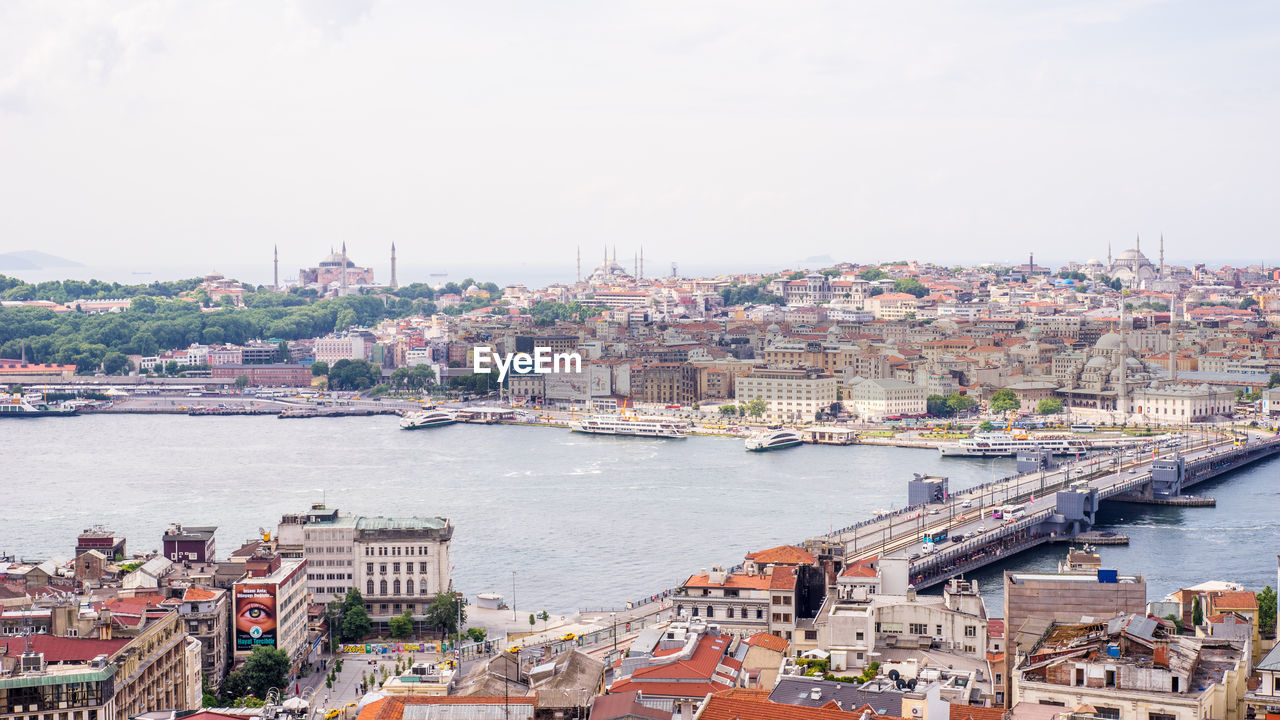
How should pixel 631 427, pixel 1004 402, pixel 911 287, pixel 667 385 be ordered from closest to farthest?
1. pixel 631 427
2. pixel 1004 402
3. pixel 667 385
4. pixel 911 287

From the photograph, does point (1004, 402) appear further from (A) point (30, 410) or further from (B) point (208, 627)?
(B) point (208, 627)

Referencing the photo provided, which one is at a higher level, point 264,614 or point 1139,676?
point 1139,676

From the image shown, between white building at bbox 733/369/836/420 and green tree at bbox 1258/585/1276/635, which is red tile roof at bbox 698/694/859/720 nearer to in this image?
green tree at bbox 1258/585/1276/635

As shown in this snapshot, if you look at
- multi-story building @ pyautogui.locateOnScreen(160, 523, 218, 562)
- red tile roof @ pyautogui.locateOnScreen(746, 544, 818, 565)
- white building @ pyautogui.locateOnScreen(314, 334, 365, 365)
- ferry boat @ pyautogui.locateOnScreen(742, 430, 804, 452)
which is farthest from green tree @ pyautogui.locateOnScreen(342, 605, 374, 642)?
white building @ pyautogui.locateOnScreen(314, 334, 365, 365)

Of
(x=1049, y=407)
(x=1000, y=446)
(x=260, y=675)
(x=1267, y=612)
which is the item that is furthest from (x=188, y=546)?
(x=1049, y=407)

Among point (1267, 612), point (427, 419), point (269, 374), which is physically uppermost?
point (269, 374)

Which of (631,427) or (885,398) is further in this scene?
(885,398)

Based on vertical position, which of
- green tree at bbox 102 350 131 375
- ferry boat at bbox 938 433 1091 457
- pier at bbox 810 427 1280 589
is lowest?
pier at bbox 810 427 1280 589

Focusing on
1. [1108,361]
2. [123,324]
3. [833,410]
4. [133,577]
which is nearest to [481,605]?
[133,577]
